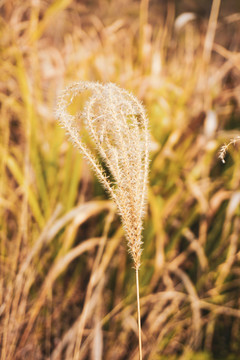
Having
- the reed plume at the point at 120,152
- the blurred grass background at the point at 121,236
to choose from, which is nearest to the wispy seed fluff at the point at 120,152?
the reed plume at the point at 120,152

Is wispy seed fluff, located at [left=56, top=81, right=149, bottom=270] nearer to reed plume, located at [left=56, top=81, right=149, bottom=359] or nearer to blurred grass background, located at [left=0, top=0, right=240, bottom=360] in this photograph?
reed plume, located at [left=56, top=81, right=149, bottom=359]

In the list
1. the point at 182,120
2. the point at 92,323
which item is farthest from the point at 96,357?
the point at 182,120

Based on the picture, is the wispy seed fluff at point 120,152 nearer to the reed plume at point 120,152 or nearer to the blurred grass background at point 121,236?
the reed plume at point 120,152

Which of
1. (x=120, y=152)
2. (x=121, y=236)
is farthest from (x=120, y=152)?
(x=121, y=236)

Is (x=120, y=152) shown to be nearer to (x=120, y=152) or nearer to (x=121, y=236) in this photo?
(x=120, y=152)

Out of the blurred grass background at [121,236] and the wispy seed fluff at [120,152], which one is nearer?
the wispy seed fluff at [120,152]

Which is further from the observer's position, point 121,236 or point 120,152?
point 121,236

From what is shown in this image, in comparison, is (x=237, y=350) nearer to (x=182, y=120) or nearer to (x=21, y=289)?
(x=21, y=289)

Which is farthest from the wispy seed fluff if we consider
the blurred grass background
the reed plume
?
the blurred grass background
